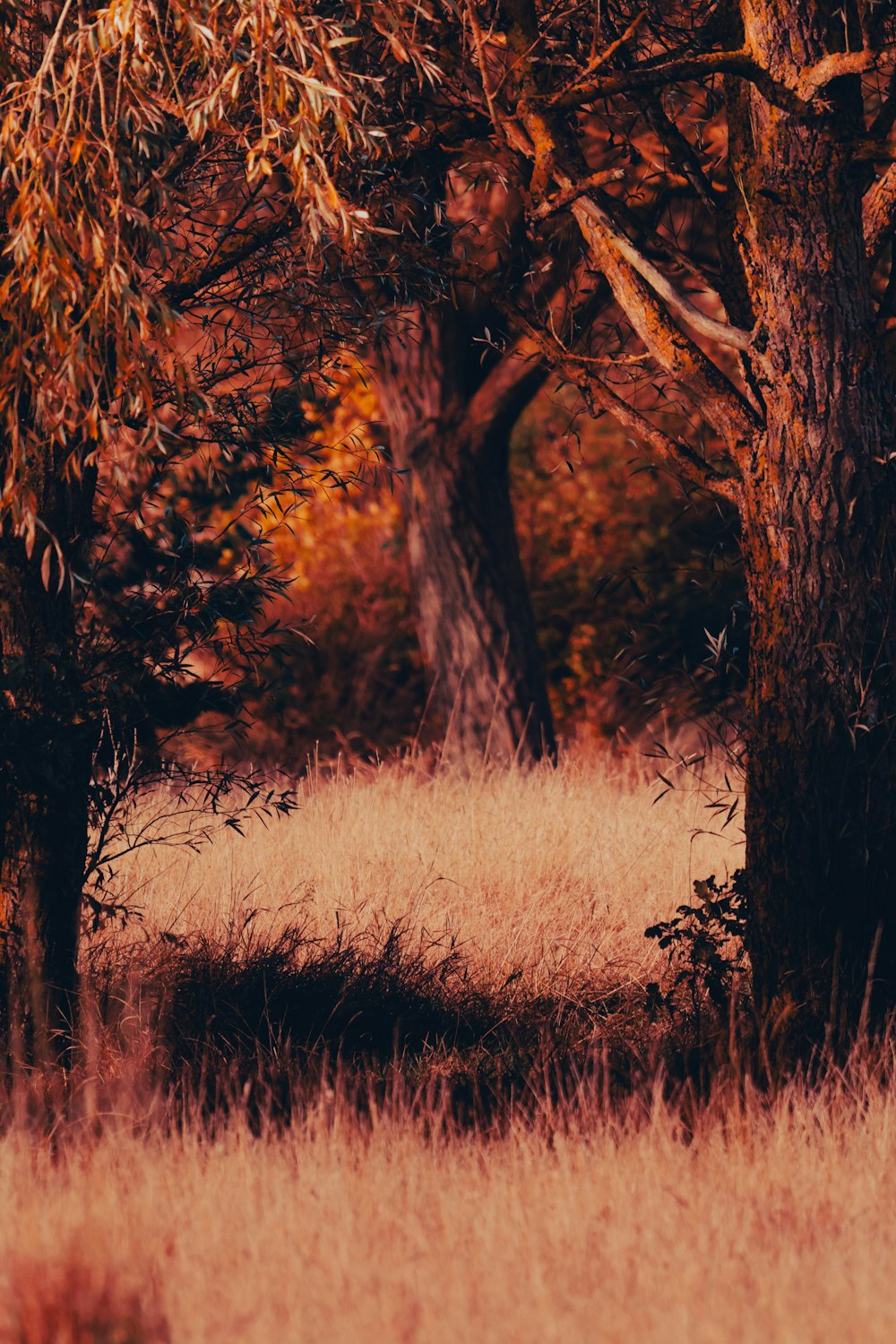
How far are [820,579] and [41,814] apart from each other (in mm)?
3304

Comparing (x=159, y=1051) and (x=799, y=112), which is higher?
(x=799, y=112)

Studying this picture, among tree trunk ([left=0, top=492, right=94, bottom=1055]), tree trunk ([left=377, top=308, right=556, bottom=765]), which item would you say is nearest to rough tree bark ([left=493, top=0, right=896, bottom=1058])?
tree trunk ([left=0, top=492, right=94, bottom=1055])

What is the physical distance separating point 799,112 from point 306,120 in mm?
2007

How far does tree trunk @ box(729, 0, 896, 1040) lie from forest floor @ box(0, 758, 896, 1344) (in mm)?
556

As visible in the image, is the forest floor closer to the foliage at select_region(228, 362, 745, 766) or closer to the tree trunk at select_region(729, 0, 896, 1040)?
the tree trunk at select_region(729, 0, 896, 1040)

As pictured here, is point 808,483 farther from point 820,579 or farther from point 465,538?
point 465,538

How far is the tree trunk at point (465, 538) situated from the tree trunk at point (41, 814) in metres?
6.79

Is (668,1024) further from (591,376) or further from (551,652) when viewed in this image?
(551,652)

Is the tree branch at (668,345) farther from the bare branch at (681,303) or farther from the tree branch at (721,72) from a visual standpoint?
the tree branch at (721,72)

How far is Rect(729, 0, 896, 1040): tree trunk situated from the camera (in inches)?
241

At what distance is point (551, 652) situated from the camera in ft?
55.8

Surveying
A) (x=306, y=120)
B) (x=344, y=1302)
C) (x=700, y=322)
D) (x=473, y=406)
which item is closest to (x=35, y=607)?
(x=306, y=120)

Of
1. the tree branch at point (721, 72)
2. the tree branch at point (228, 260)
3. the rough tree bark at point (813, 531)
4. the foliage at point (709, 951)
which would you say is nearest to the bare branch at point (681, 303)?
the rough tree bark at point (813, 531)

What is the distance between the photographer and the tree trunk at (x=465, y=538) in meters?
13.3
